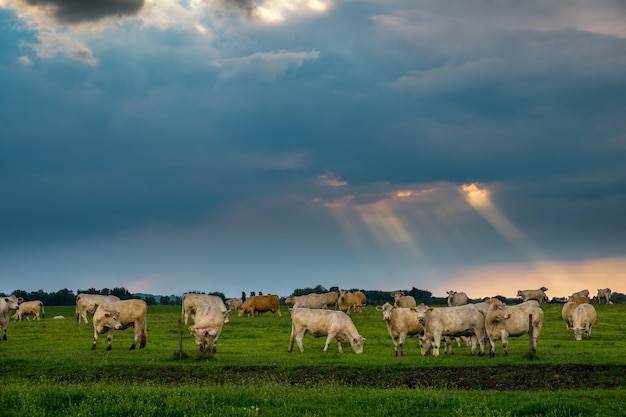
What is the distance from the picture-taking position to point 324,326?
36.9 m

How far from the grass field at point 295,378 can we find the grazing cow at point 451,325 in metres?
1.32

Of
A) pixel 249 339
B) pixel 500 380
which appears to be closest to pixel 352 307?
pixel 249 339

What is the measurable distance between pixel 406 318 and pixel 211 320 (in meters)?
10.1

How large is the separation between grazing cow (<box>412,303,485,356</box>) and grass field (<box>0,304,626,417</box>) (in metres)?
1.32

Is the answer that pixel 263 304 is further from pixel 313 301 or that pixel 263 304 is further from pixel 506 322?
pixel 506 322

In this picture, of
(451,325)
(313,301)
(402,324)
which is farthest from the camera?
(313,301)

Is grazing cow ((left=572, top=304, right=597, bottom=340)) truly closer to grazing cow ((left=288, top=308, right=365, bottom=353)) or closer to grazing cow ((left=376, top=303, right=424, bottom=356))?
grazing cow ((left=376, top=303, right=424, bottom=356))

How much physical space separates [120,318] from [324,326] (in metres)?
11.4

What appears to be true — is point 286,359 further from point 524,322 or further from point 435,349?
point 524,322

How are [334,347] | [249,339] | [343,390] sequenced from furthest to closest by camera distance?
1. [249,339]
2. [334,347]
3. [343,390]

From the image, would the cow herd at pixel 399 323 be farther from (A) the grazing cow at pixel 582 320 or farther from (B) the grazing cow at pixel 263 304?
(B) the grazing cow at pixel 263 304

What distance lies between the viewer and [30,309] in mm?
66938

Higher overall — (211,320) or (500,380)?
(211,320)

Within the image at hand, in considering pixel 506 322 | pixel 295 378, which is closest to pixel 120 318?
pixel 295 378
